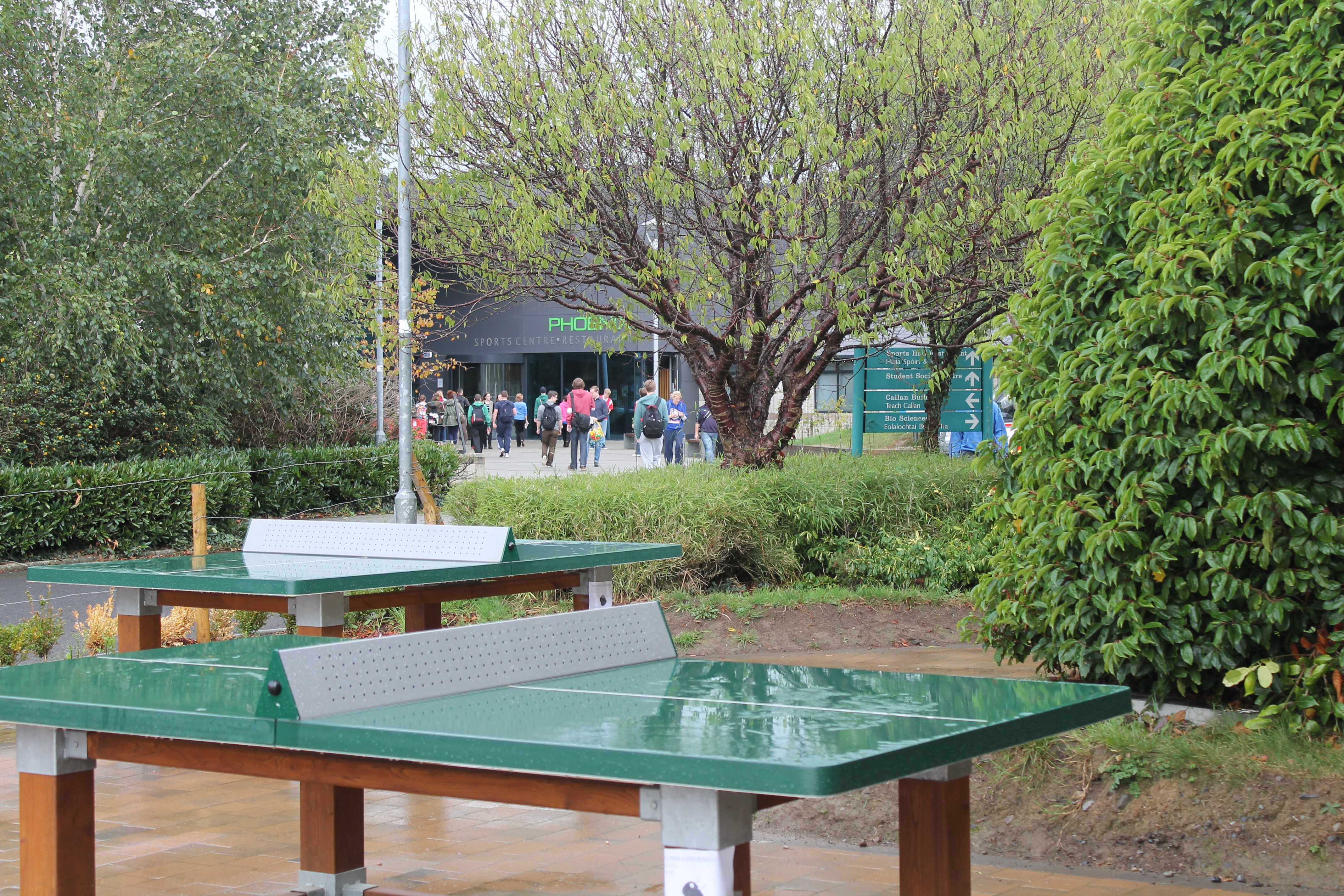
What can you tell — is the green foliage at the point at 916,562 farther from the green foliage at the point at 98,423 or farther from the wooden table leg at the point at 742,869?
the green foliage at the point at 98,423

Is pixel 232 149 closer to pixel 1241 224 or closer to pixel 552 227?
pixel 552 227

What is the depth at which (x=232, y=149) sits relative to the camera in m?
19.6

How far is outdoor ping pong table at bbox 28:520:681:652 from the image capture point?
5867 millimetres

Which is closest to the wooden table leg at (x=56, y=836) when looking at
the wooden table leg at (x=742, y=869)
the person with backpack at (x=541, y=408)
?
the wooden table leg at (x=742, y=869)

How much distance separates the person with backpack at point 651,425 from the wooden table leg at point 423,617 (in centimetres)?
1870

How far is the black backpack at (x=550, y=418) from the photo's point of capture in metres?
32.2

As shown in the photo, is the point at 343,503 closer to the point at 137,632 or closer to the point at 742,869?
the point at 137,632

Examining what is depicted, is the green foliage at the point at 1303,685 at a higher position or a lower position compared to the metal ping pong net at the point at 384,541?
lower

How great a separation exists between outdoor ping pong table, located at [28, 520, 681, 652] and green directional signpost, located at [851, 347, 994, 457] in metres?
11.2

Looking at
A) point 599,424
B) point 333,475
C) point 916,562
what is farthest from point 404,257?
point 599,424

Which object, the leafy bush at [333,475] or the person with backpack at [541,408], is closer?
the leafy bush at [333,475]

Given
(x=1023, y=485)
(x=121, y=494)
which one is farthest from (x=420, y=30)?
(x=1023, y=485)

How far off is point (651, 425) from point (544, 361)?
2243cm

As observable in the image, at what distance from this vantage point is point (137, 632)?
647cm
